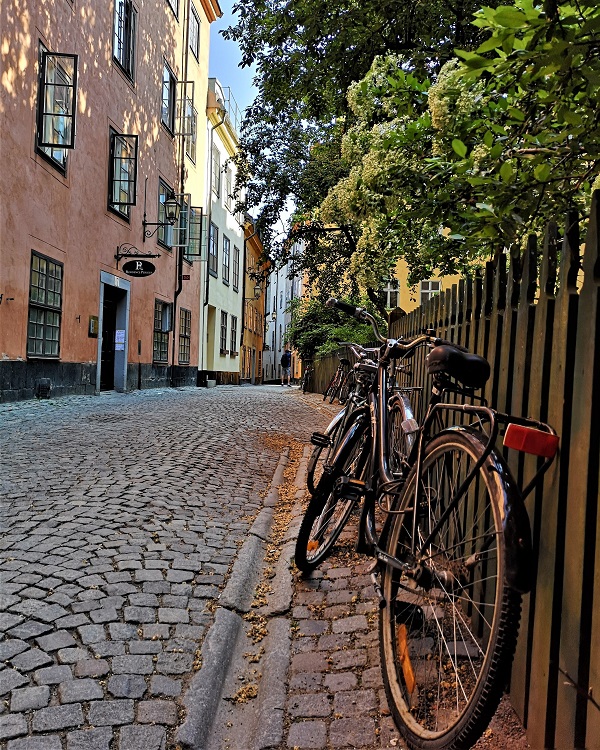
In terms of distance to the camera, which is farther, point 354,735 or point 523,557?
point 354,735

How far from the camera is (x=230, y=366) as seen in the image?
99.0 ft

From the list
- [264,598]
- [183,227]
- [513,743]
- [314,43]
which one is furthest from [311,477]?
[183,227]

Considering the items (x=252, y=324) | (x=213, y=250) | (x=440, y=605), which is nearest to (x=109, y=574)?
(x=440, y=605)

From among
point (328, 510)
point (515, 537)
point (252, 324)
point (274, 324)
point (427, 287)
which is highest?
point (427, 287)

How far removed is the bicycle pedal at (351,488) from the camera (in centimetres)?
298

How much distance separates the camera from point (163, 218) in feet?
63.3

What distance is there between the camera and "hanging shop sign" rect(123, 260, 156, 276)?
14.9m

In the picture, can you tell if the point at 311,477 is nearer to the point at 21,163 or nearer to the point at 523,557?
the point at 523,557

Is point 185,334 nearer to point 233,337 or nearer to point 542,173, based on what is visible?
point 233,337

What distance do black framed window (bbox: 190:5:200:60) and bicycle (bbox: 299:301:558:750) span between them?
74.0ft

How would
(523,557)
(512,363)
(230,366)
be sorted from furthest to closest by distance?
(230,366) < (512,363) < (523,557)

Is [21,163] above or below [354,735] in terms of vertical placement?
above

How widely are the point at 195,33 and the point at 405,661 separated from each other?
78.9 ft

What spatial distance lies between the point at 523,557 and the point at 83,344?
12954 millimetres
